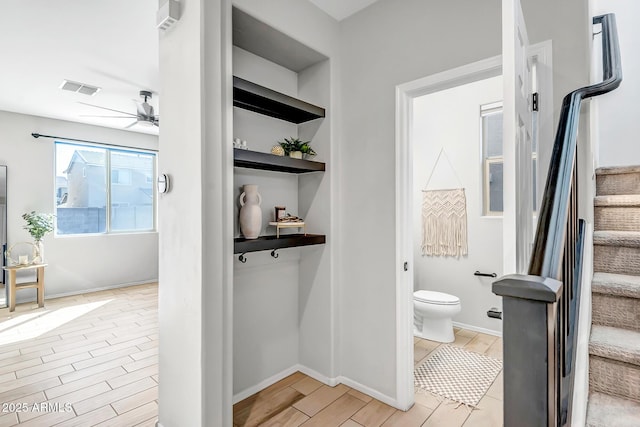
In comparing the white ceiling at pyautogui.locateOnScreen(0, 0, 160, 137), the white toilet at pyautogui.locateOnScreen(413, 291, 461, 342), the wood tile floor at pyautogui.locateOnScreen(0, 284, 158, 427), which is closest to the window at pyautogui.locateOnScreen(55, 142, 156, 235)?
the white ceiling at pyautogui.locateOnScreen(0, 0, 160, 137)

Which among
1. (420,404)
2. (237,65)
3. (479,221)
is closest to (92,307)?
(237,65)

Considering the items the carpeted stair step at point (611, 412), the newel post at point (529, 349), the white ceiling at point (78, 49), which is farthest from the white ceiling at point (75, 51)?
the carpeted stair step at point (611, 412)

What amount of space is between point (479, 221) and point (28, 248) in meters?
6.04

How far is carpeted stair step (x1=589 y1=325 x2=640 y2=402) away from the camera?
1135 mm

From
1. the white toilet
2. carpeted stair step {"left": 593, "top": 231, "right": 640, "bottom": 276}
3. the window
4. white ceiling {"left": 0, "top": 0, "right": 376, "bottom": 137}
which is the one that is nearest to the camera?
carpeted stair step {"left": 593, "top": 231, "right": 640, "bottom": 276}

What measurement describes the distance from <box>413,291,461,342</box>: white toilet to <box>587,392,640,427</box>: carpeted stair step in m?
1.95

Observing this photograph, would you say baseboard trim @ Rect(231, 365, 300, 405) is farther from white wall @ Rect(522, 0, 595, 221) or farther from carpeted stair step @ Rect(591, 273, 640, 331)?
white wall @ Rect(522, 0, 595, 221)

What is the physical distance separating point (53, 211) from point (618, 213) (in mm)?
6422

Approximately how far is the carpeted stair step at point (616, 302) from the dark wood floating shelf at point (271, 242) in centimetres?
155

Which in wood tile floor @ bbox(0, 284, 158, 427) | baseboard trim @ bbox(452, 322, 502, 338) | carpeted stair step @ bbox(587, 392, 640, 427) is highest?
carpeted stair step @ bbox(587, 392, 640, 427)

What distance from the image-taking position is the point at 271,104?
7.42ft

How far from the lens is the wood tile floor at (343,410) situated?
1.99 metres

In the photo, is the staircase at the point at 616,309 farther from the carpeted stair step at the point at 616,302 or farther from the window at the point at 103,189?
the window at the point at 103,189

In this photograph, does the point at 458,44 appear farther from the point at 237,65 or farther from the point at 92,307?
the point at 92,307
